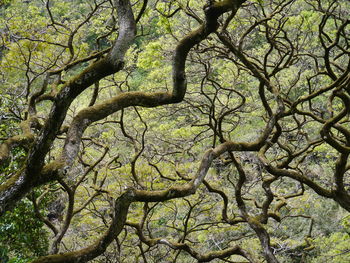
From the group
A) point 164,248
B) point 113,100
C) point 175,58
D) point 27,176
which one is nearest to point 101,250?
point 27,176

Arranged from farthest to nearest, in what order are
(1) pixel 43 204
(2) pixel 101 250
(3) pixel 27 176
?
(1) pixel 43 204
(2) pixel 101 250
(3) pixel 27 176

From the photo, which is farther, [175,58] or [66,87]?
[175,58]

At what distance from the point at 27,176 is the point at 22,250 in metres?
5.20

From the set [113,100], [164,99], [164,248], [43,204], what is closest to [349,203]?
[164,99]

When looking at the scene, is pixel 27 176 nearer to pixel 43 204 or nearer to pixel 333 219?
pixel 43 204

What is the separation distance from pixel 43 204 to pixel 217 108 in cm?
701

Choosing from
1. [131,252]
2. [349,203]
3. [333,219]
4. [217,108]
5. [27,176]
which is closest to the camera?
[27,176]

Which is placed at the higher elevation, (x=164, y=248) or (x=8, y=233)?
(x=164, y=248)

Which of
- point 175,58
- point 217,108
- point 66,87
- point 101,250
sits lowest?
Result: point 101,250

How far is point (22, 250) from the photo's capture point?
700 centimetres

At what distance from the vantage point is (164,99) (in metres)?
3.01

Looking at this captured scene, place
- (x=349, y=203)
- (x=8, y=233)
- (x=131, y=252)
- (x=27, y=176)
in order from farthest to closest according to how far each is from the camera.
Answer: (x=131, y=252) < (x=8, y=233) < (x=349, y=203) < (x=27, y=176)

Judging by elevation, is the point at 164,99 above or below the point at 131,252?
below

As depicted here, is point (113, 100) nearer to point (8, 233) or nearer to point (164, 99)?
point (164, 99)
